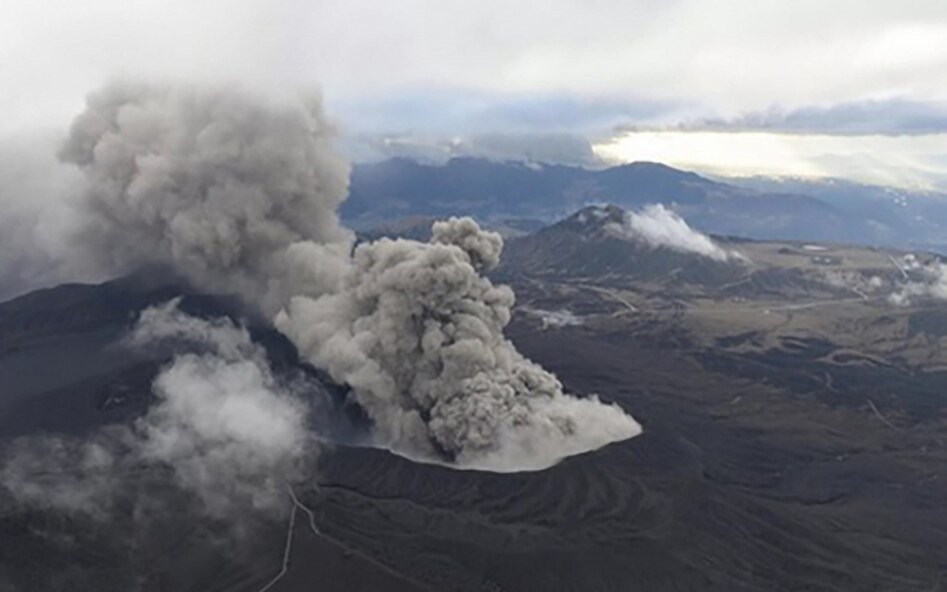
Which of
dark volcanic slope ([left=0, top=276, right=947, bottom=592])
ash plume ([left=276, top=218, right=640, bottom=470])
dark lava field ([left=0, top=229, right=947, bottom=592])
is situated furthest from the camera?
ash plume ([left=276, top=218, right=640, bottom=470])

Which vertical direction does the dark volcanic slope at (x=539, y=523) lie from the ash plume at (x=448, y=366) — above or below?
below

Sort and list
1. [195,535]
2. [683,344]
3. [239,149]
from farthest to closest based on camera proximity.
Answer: [683,344] < [239,149] < [195,535]

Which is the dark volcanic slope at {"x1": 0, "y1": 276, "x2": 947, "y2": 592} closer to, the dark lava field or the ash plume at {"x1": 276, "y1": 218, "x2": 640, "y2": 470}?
the dark lava field

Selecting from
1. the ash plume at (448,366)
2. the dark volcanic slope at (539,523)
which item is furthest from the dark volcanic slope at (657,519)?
the ash plume at (448,366)

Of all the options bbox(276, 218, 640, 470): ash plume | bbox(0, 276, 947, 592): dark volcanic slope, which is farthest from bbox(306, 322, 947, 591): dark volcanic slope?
bbox(276, 218, 640, 470): ash plume

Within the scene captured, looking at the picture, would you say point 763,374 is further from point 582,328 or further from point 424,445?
point 424,445

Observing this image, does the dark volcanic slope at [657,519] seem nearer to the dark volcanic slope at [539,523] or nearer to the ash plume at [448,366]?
the dark volcanic slope at [539,523]

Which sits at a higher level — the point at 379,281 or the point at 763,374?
the point at 379,281

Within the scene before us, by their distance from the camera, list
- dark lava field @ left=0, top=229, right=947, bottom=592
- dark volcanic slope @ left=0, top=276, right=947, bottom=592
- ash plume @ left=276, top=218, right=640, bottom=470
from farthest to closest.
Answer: ash plume @ left=276, top=218, right=640, bottom=470 → dark lava field @ left=0, top=229, right=947, bottom=592 → dark volcanic slope @ left=0, top=276, right=947, bottom=592

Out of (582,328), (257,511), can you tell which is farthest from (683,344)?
(257,511)

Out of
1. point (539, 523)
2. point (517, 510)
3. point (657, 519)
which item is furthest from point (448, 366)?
point (657, 519)

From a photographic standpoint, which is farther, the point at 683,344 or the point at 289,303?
the point at 683,344
